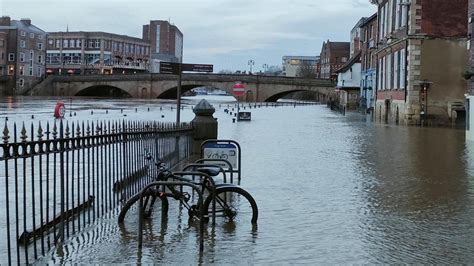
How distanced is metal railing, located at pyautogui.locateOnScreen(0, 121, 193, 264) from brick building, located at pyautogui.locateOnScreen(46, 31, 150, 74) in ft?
480

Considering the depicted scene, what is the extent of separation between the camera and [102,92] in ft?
436

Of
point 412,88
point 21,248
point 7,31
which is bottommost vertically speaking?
point 21,248

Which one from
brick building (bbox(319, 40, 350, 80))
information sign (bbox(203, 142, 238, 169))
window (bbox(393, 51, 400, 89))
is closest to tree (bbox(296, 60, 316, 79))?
brick building (bbox(319, 40, 350, 80))

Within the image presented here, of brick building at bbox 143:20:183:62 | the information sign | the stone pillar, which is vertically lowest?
the information sign

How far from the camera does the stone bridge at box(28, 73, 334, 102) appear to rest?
102 metres

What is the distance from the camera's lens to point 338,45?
150 m

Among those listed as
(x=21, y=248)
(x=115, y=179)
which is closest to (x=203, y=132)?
(x=115, y=179)

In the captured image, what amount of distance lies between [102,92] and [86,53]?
2742 cm

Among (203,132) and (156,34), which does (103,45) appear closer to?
(156,34)

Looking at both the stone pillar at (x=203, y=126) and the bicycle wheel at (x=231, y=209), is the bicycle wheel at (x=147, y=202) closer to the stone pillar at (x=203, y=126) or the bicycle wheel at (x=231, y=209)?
the bicycle wheel at (x=231, y=209)

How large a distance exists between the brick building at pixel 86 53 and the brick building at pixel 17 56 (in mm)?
30598

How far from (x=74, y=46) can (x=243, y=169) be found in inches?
5986

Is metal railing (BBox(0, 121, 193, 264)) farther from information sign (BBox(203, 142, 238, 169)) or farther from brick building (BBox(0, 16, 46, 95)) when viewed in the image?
brick building (BBox(0, 16, 46, 95))

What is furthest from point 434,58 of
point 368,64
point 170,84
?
point 170,84
